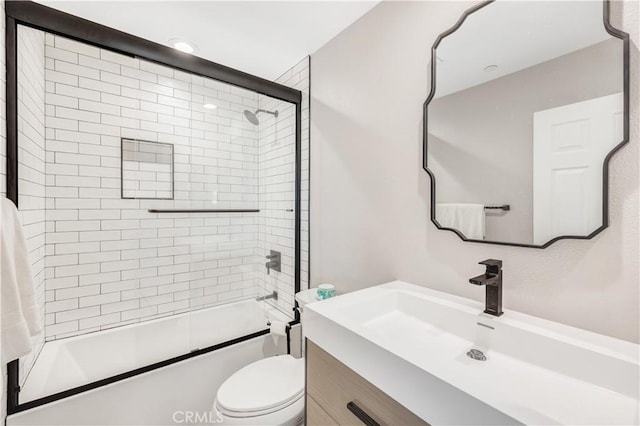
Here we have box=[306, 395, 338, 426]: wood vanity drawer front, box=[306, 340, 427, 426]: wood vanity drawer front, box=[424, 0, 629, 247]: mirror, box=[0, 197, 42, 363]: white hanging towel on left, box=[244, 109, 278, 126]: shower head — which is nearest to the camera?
box=[306, 340, 427, 426]: wood vanity drawer front

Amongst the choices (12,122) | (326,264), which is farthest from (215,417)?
(12,122)

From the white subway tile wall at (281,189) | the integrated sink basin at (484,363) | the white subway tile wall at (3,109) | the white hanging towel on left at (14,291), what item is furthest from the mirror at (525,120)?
the white subway tile wall at (3,109)

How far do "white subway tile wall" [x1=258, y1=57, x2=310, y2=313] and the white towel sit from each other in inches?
44.3

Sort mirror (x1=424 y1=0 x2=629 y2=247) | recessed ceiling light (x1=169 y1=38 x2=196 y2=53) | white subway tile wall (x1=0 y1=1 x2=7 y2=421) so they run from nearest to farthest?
mirror (x1=424 y1=0 x2=629 y2=247) < white subway tile wall (x1=0 y1=1 x2=7 y2=421) < recessed ceiling light (x1=169 y1=38 x2=196 y2=53)

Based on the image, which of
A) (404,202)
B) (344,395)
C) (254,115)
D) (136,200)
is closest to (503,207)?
(404,202)

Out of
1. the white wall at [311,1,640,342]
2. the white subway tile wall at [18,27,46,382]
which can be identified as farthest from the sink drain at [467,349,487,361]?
the white subway tile wall at [18,27,46,382]

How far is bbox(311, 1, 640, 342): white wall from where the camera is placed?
79cm

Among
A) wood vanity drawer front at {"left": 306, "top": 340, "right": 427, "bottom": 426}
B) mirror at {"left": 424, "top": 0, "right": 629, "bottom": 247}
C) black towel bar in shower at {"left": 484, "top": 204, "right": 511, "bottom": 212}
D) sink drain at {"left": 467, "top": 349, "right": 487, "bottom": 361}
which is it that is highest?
mirror at {"left": 424, "top": 0, "right": 629, "bottom": 247}

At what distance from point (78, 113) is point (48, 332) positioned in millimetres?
1527

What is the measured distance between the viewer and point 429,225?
1.23m

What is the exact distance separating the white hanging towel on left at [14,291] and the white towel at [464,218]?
1.72m

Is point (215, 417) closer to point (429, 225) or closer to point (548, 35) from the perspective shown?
point (429, 225)

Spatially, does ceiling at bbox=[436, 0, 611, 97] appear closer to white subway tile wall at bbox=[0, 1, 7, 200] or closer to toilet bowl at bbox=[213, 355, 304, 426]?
toilet bowl at bbox=[213, 355, 304, 426]

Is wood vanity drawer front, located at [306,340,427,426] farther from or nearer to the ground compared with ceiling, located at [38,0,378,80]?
nearer to the ground
